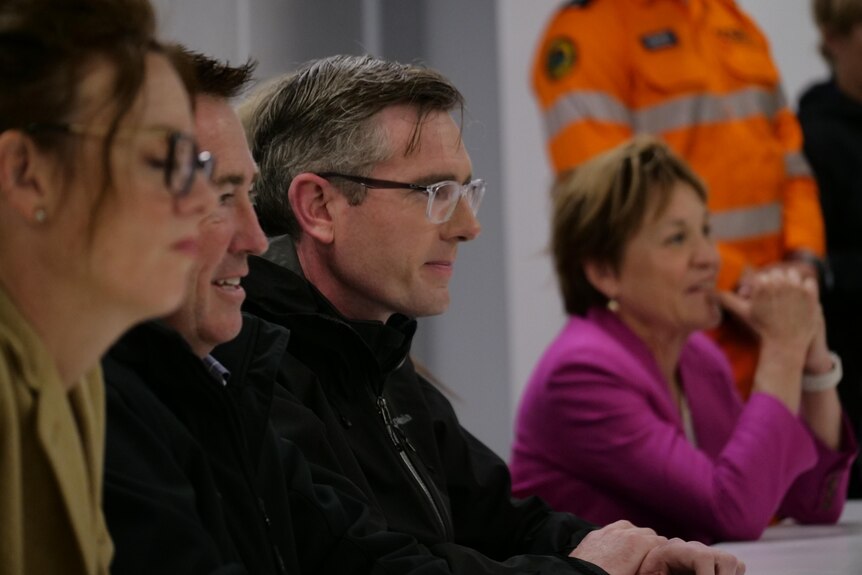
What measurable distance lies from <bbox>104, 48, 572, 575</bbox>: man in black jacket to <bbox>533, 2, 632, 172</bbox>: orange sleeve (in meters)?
1.89

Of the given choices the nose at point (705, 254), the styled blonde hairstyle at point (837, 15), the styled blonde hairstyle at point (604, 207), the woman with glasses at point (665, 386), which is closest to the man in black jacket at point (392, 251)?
the woman with glasses at point (665, 386)

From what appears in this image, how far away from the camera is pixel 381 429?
6.24 feet

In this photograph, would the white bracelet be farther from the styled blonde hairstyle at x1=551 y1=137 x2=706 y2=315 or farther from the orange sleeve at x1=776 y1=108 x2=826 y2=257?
the orange sleeve at x1=776 y1=108 x2=826 y2=257

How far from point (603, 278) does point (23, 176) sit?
1.90 meters

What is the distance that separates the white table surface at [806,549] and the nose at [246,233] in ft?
2.80

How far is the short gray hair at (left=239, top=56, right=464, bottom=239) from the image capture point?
6.77ft

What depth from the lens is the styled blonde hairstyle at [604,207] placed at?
2.83 m

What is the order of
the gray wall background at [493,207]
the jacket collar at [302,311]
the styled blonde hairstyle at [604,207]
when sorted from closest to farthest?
the jacket collar at [302,311] < the styled blonde hairstyle at [604,207] < the gray wall background at [493,207]

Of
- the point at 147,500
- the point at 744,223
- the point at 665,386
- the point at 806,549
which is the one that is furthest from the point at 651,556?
the point at 744,223

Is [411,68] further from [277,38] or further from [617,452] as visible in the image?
[277,38]

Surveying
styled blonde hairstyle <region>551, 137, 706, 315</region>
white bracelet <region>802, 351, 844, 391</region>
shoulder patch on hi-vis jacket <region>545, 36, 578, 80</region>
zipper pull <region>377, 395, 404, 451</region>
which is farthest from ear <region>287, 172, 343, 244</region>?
shoulder patch on hi-vis jacket <region>545, 36, 578, 80</region>

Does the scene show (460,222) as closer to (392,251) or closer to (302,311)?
(392,251)

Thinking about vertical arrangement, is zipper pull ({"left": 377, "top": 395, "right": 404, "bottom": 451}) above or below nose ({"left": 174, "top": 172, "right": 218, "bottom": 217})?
below

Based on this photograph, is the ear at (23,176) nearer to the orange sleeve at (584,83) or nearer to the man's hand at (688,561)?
the man's hand at (688,561)
